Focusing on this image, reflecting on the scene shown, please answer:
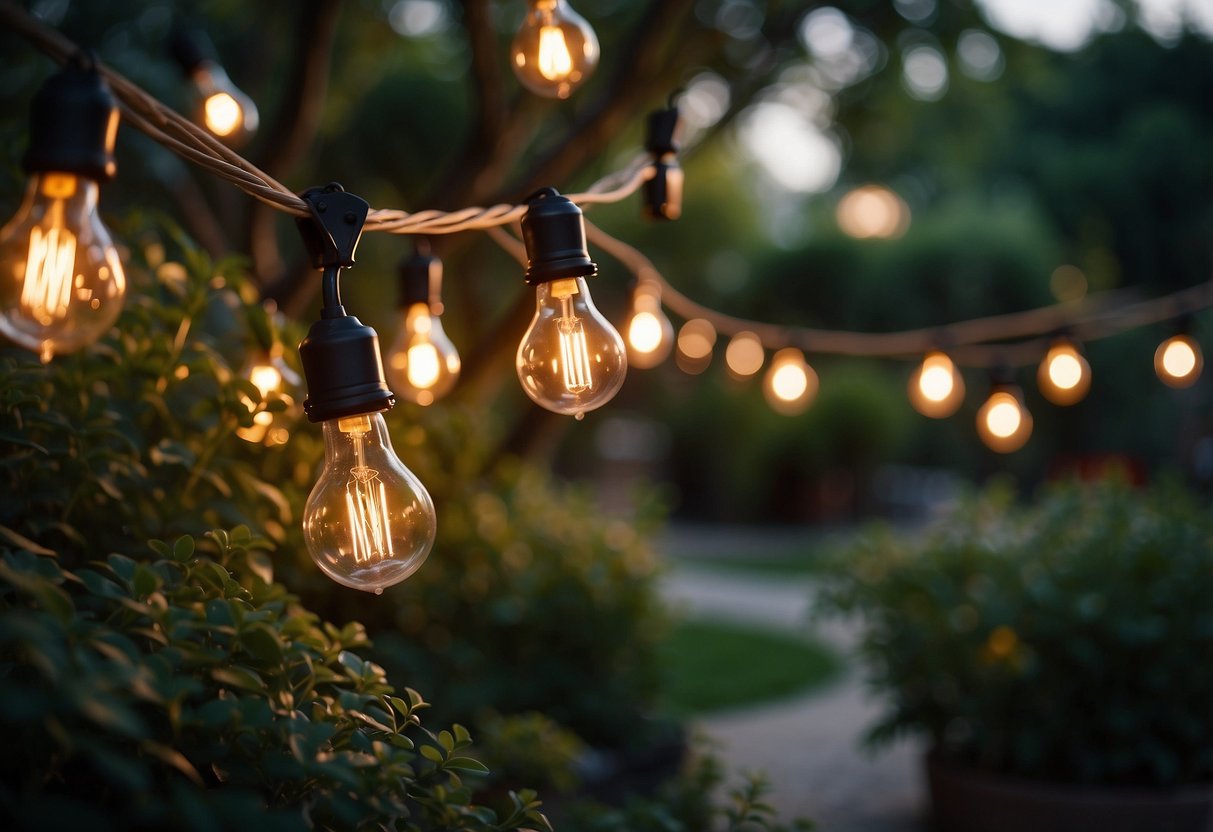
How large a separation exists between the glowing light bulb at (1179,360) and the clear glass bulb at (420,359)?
298 cm

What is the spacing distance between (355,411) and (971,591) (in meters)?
3.56

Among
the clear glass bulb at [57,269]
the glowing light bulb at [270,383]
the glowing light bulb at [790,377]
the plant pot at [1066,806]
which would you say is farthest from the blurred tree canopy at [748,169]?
the plant pot at [1066,806]

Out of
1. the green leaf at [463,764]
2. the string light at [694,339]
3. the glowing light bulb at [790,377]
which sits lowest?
the green leaf at [463,764]

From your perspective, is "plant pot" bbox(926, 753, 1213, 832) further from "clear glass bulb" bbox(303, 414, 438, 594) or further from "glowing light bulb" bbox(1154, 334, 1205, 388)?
"clear glass bulb" bbox(303, 414, 438, 594)

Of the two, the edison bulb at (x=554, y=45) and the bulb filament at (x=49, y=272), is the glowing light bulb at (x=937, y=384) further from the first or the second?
the bulb filament at (x=49, y=272)

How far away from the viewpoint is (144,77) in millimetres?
5094

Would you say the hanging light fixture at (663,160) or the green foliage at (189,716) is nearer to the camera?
the green foliage at (189,716)

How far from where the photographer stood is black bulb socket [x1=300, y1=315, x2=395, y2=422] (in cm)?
139

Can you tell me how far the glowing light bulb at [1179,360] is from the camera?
3967 millimetres

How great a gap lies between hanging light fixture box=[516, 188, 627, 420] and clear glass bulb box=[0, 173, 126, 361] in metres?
0.65

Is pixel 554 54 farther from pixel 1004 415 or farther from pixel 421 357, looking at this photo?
pixel 1004 415

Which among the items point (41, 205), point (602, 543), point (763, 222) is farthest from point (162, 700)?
point (763, 222)

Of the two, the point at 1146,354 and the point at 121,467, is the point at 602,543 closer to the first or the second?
the point at 121,467

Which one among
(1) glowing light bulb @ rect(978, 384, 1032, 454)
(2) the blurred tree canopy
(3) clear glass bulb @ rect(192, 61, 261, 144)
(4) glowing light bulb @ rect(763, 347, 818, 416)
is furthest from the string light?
(3) clear glass bulb @ rect(192, 61, 261, 144)
